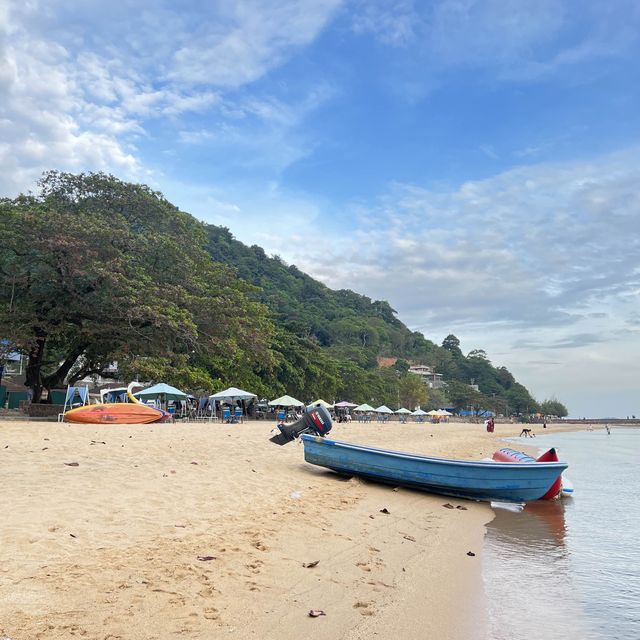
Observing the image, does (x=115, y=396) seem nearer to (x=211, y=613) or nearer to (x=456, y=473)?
(x=456, y=473)

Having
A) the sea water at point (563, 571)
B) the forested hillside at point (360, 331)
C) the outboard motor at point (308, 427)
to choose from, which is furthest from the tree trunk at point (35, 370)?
the forested hillside at point (360, 331)

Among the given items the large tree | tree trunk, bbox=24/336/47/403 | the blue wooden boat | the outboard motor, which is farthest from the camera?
tree trunk, bbox=24/336/47/403

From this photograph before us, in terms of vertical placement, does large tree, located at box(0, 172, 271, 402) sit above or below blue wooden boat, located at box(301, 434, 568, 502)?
above

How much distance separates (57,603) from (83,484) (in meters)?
3.77

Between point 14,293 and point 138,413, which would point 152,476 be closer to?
point 138,413

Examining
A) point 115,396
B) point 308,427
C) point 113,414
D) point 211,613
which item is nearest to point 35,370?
point 115,396

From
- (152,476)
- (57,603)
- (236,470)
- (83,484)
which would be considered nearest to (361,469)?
(236,470)

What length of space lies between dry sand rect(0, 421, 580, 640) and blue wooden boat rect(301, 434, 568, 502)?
0.66 meters

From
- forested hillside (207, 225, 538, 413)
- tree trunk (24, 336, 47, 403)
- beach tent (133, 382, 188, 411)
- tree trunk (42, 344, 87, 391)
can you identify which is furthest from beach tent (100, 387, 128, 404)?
forested hillside (207, 225, 538, 413)

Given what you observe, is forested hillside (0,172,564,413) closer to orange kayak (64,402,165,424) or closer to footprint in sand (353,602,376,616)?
orange kayak (64,402,165,424)

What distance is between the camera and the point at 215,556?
4.99 meters

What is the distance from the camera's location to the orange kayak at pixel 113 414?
17.9 metres

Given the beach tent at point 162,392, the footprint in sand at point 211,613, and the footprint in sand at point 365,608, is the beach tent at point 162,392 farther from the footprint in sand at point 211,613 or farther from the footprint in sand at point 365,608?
the footprint in sand at point 211,613

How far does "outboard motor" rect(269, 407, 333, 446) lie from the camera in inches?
462
